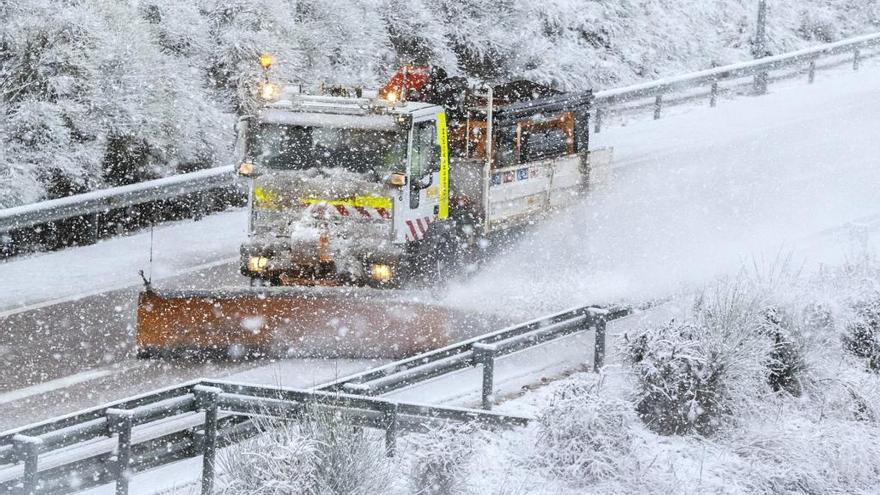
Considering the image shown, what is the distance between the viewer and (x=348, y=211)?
13836 millimetres

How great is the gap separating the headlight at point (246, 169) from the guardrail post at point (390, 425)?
453 centimetres

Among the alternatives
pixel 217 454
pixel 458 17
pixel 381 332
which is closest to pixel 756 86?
pixel 458 17

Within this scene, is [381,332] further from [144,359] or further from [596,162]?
[596,162]

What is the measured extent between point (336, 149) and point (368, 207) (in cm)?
69

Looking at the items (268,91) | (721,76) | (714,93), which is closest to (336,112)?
(268,91)

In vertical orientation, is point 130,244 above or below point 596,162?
below

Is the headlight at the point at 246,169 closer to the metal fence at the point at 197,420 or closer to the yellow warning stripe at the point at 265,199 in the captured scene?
the yellow warning stripe at the point at 265,199

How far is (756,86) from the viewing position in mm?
28875

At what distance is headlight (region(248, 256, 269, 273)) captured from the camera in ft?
45.3

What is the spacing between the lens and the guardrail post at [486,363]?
11695 millimetres

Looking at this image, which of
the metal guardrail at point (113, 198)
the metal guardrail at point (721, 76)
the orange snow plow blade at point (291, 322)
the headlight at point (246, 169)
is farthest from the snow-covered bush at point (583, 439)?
the metal guardrail at point (721, 76)

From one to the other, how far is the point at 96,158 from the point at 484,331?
22.7 feet

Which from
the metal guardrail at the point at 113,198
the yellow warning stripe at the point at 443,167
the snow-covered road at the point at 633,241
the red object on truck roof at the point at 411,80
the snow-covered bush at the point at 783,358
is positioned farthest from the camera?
the metal guardrail at the point at 113,198

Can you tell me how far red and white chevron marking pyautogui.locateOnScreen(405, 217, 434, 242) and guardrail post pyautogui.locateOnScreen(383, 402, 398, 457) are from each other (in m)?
4.30
